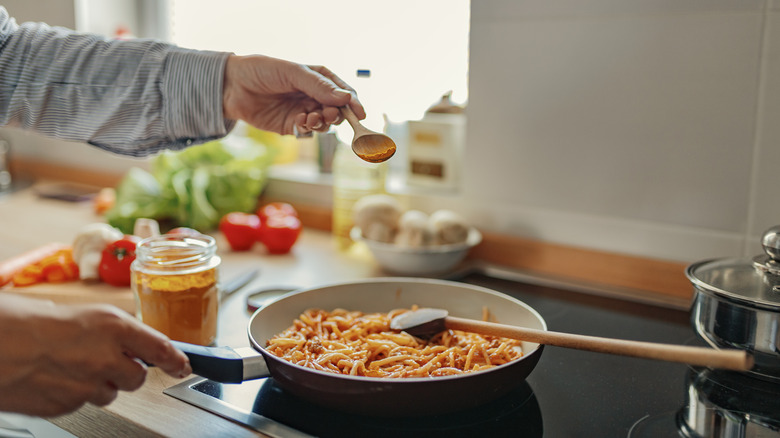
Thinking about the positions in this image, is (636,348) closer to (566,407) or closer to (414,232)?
(566,407)

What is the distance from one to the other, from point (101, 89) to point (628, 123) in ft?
3.15

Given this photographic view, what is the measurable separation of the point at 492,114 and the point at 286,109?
487 millimetres

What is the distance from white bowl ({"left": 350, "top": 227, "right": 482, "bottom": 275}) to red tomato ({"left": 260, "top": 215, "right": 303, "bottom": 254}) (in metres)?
0.23

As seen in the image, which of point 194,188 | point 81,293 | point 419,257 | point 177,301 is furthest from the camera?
point 194,188

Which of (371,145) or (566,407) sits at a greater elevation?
(371,145)

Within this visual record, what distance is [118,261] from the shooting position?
118cm

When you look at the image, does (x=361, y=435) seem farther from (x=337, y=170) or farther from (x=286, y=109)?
(x=337, y=170)

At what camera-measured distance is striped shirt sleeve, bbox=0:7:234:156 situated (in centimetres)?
115

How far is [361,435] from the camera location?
780 millimetres

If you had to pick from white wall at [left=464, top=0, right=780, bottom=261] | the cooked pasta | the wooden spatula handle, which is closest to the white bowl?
white wall at [left=464, top=0, right=780, bottom=261]

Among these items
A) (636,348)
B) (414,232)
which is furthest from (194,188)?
(636,348)

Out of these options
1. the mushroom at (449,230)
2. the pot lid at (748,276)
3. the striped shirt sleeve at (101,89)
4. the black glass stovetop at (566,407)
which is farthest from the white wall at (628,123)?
the striped shirt sleeve at (101,89)

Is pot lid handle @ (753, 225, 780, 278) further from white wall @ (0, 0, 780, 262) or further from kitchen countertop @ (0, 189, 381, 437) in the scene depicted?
kitchen countertop @ (0, 189, 381, 437)

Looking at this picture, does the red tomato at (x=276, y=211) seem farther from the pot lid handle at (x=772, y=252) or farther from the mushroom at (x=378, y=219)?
the pot lid handle at (x=772, y=252)
